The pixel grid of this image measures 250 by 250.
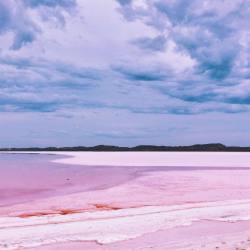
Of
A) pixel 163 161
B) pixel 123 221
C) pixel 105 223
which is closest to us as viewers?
pixel 105 223

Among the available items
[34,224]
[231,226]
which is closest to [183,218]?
[231,226]

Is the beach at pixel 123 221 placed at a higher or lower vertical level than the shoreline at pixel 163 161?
lower

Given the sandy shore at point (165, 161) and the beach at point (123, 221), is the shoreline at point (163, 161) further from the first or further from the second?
the beach at point (123, 221)

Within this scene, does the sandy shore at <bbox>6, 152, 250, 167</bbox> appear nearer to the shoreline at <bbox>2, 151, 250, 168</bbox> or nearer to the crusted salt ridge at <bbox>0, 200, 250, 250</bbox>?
the shoreline at <bbox>2, 151, 250, 168</bbox>

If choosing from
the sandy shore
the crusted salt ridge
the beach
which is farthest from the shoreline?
the crusted salt ridge

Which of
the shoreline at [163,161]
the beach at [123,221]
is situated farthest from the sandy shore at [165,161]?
the beach at [123,221]

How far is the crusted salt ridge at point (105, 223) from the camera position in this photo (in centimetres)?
773

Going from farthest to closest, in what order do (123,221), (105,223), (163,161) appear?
(163,161), (123,221), (105,223)

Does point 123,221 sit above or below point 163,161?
below

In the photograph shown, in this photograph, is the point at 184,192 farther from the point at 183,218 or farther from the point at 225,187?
the point at 183,218

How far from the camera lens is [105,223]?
912 centimetres

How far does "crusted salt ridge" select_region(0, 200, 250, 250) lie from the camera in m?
7.73

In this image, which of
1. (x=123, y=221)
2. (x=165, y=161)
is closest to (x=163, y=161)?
(x=165, y=161)

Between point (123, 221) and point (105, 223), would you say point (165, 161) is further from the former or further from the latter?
point (105, 223)
